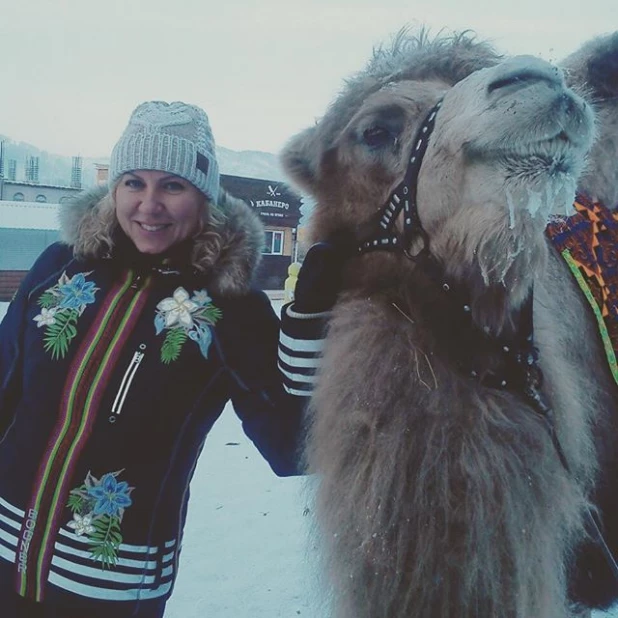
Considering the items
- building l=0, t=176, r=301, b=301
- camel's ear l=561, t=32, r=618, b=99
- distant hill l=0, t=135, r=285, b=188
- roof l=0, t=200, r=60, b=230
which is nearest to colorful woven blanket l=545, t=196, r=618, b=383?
camel's ear l=561, t=32, r=618, b=99

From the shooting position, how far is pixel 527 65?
1339 millimetres

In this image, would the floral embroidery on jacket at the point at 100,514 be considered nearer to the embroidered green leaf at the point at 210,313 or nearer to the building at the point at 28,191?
the embroidered green leaf at the point at 210,313

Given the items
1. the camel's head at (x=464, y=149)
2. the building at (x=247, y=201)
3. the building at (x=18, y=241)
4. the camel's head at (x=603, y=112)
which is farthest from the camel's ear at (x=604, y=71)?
the building at (x=18, y=241)

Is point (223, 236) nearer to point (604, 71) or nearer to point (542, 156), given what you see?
point (542, 156)

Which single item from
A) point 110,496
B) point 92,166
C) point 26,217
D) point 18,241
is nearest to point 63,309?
point 110,496

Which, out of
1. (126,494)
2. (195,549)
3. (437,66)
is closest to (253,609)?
(195,549)

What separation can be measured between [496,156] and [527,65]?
0.65ft

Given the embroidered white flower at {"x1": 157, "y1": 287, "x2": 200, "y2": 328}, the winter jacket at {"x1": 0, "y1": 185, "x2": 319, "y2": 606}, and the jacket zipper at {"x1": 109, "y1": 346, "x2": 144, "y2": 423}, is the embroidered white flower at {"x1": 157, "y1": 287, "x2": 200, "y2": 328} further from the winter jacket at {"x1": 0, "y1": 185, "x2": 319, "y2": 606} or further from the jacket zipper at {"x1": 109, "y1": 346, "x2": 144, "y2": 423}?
the jacket zipper at {"x1": 109, "y1": 346, "x2": 144, "y2": 423}

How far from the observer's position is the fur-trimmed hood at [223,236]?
1.88 m

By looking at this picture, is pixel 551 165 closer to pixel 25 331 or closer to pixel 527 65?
pixel 527 65

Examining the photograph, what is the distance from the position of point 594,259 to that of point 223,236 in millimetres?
1282

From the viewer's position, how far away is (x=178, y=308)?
1.86 m

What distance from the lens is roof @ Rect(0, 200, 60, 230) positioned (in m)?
16.6

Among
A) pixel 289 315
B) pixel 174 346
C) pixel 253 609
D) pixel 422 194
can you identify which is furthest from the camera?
pixel 253 609
